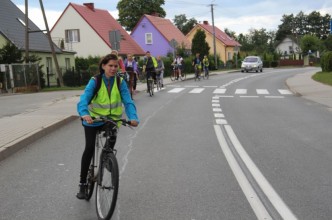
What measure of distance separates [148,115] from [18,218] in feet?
30.2

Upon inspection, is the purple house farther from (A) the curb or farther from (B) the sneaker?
(B) the sneaker

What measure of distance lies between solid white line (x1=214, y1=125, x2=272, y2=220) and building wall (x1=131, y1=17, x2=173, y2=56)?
60.9 metres

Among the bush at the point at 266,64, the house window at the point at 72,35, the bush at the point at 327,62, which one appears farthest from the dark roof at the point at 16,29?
the bush at the point at 266,64

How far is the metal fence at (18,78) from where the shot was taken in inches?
1077

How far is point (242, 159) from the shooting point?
7.76 meters

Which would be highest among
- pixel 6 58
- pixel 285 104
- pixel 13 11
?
pixel 13 11

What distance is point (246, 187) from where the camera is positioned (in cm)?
605

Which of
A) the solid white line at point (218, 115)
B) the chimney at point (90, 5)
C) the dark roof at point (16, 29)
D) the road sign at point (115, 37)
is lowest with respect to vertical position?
the solid white line at point (218, 115)

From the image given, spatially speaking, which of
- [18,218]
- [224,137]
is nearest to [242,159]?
[224,137]

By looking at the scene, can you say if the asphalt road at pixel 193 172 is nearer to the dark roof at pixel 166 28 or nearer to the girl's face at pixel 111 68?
the girl's face at pixel 111 68

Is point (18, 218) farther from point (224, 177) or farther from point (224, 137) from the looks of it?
point (224, 137)

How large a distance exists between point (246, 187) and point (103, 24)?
175ft

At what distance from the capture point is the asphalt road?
5.22 metres

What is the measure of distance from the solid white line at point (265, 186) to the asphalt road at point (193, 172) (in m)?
0.01
